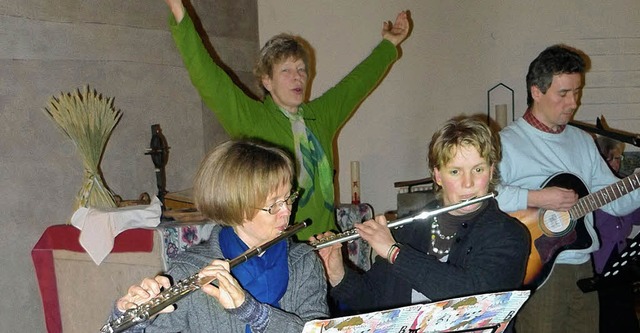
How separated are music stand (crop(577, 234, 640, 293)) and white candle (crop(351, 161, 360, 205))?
1.88 meters

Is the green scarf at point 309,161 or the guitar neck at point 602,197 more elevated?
the green scarf at point 309,161

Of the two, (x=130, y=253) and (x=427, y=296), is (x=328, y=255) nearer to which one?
(x=427, y=296)

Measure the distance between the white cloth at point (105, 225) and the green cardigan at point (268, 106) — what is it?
47 centimetres

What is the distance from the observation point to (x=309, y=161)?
253 centimetres

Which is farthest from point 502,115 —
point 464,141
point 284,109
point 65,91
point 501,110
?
point 464,141

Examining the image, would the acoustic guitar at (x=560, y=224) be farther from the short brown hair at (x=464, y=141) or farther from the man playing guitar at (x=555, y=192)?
the short brown hair at (x=464, y=141)

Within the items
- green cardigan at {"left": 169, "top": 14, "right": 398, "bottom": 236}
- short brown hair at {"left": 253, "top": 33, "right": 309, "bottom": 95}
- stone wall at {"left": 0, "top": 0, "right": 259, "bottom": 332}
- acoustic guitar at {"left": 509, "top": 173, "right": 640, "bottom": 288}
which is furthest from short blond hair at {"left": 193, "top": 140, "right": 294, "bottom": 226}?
stone wall at {"left": 0, "top": 0, "right": 259, "bottom": 332}

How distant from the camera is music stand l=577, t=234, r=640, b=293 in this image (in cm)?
238

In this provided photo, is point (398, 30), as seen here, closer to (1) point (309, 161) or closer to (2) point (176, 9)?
(1) point (309, 161)

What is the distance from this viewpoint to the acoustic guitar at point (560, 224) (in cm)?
247

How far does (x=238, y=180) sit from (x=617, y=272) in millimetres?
1600

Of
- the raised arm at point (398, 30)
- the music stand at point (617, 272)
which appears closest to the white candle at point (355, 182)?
the raised arm at point (398, 30)

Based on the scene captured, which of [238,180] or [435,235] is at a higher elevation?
[238,180]

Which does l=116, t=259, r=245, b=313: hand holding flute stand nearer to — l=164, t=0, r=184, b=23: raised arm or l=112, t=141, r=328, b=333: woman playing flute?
l=112, t=141, r=328, b=333: woman playing flute
